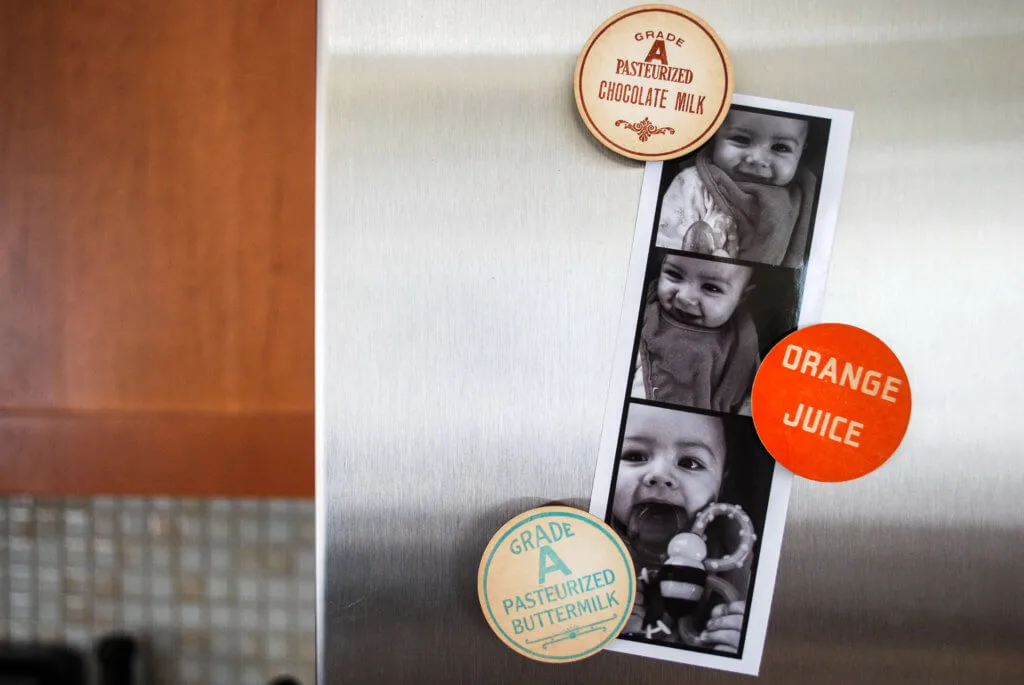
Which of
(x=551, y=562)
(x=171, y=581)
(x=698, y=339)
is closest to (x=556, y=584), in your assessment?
(x=551, y=562)

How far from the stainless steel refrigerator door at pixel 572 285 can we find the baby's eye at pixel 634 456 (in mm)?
24

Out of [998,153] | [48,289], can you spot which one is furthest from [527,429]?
[48,289]

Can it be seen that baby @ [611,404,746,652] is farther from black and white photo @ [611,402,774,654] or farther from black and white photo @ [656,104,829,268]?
black and white photo @ [656,104,829,268]

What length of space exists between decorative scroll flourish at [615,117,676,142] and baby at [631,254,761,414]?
0.07 metres

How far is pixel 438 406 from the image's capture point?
0.46 meters

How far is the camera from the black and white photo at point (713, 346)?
1.48 ft

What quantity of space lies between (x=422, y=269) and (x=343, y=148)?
83mm

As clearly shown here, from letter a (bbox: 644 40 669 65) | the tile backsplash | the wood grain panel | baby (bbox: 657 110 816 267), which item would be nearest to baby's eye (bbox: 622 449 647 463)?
baby (bbox: 657 110 816 267)

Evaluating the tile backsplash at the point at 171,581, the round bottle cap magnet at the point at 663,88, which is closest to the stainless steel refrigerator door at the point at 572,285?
the round bottle cap magnet at the point at 663,88

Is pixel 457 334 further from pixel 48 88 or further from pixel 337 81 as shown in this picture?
pixel 48 88

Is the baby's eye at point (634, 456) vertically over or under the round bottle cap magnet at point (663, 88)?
under

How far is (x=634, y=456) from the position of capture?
1.50 ft

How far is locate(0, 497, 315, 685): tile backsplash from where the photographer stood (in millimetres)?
1370

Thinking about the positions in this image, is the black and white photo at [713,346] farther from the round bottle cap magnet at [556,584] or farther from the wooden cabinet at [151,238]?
the wooden cabinet at [151,238]
